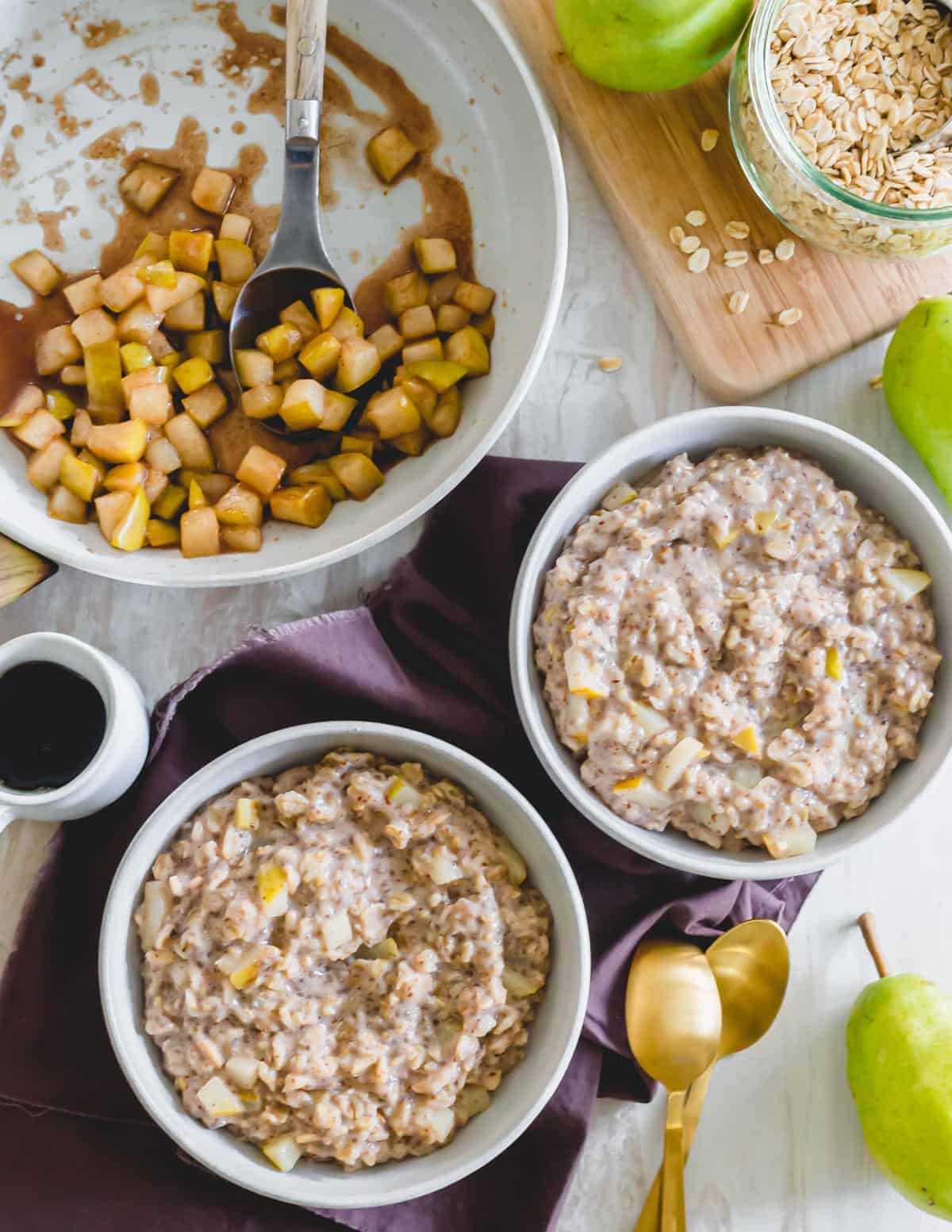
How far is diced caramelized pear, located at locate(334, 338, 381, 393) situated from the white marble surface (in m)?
0.24

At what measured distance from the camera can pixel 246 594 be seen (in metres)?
1.80

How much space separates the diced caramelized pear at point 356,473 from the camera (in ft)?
5.58

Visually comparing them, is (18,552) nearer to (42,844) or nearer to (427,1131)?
(42,844)

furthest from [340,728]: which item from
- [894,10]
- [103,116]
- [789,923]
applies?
[894,10]

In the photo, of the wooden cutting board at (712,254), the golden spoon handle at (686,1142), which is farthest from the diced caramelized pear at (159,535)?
the golden spoon handle at (686,1142)

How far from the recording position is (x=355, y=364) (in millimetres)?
1717

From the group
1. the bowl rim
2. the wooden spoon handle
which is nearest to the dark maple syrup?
the bowl rim

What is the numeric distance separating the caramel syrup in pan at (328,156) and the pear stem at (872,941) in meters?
1.17

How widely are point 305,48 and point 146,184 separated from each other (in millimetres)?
318

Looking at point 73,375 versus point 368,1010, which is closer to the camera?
point 368,1010

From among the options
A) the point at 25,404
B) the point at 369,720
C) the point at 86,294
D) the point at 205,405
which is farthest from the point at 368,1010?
the point at 86,294

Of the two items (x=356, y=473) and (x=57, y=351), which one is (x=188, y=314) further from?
(x=356, y=473)

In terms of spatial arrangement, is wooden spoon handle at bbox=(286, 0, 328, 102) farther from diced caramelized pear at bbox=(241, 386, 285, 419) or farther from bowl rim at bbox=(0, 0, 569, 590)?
diced caramelized pear at bbox=(241, 386, 285, 419)

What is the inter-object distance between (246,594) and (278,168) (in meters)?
0.66
